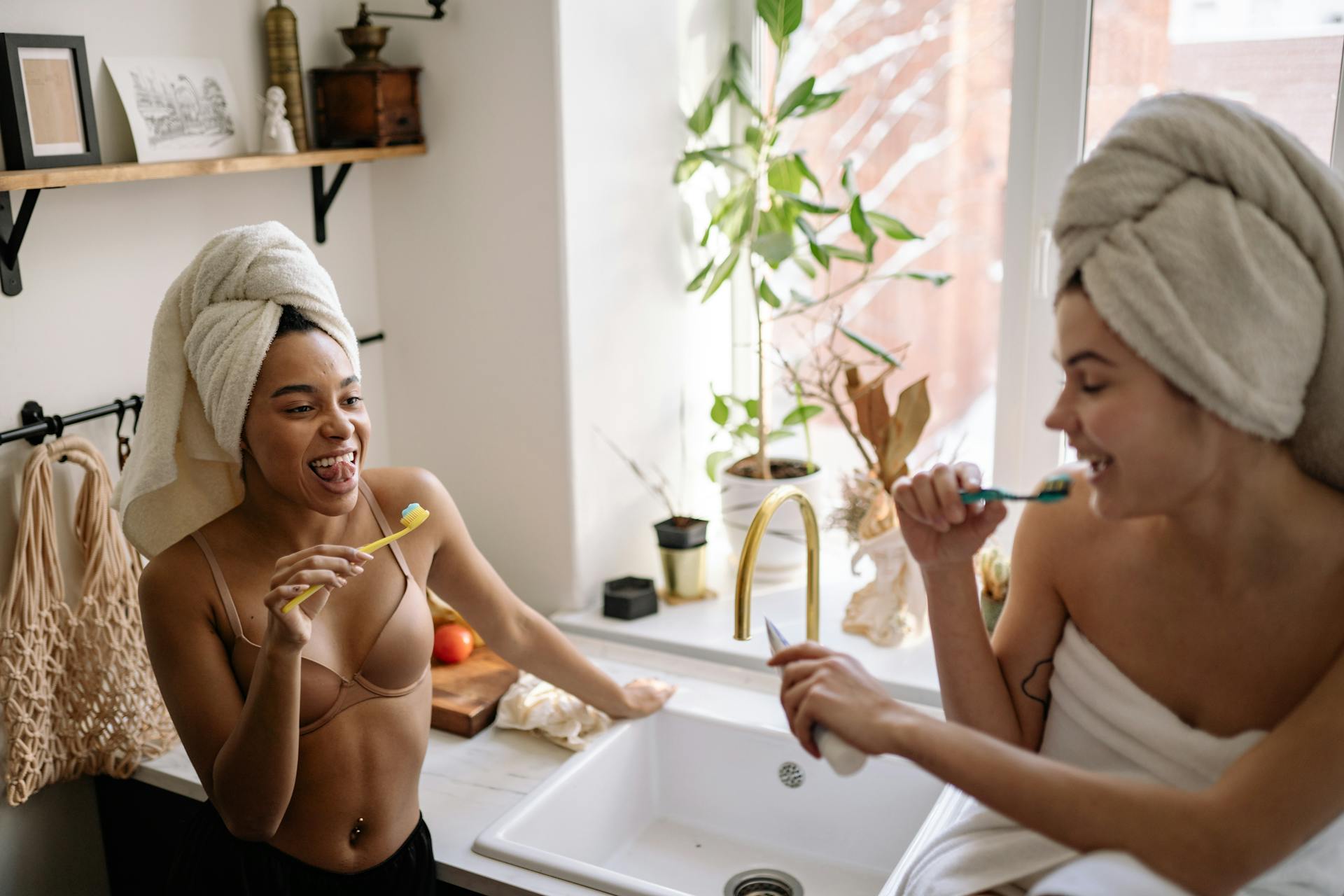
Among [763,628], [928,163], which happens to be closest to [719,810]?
[763,628]

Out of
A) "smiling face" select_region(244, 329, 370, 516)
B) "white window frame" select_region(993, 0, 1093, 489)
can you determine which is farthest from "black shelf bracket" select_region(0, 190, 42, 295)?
"white window frame" select_region(993, 0, 1093, 489)

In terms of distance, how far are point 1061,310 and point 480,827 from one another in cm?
98

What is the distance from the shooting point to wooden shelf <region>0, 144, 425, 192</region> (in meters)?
1.42

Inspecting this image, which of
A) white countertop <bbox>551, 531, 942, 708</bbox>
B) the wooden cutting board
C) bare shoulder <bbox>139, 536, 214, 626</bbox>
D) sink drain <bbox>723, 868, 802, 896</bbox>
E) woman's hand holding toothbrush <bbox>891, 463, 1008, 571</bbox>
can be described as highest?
woman's hand holding toothbrush <bbox>891, 463, 1008, 571</bbox>

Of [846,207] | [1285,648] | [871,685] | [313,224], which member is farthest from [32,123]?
[1285,648]

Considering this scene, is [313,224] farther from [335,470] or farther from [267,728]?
[267,728]

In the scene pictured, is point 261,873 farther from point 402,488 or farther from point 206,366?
point 206,366

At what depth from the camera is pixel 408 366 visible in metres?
2.17

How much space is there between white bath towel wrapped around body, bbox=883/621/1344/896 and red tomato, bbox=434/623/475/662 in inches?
33.8

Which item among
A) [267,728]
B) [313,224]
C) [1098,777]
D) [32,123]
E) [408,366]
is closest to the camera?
[1098,777]

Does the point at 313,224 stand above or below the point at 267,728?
above

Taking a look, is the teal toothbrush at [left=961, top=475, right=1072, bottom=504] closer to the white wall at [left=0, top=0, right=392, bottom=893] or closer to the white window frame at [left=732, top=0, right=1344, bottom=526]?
the white window frame at [left=732, top=0, right=1344, bottom=526]

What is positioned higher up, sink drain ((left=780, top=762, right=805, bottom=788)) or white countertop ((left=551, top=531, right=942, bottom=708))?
white countertop ((left=551, top=531, right=942, bottom=708))

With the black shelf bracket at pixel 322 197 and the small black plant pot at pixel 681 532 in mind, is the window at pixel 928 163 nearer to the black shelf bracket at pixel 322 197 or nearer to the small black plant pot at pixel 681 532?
the small black plant pot at pixel 681 532
